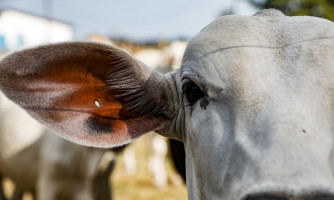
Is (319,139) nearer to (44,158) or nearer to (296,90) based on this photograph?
(296,90)

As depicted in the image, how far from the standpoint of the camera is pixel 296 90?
213 centimetres

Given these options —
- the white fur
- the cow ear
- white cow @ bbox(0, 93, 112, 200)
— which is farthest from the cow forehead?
white cow @ bbox(0, 93, 112, 200)

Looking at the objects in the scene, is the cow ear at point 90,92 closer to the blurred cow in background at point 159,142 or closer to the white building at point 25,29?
the blurred cow in background at point 159,142

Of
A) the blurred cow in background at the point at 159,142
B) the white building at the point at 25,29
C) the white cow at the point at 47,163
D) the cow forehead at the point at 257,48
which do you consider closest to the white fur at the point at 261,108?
the cow forehead at the point at 257,48

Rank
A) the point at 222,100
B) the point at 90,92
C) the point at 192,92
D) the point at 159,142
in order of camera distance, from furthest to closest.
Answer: the point at 159,142 → the point at 90,92 → the point at 192,92 → the point at 222,100

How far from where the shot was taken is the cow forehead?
223 cm

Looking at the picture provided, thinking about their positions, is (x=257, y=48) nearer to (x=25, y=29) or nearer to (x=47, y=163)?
(x=47, y=163)

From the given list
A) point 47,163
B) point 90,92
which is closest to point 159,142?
point 47,163

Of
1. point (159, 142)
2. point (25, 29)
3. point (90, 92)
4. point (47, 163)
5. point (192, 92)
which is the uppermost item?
point (192, 92)

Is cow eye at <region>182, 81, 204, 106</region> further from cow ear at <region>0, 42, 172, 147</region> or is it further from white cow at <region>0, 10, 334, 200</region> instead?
cow ear at <region>0, 42, 172, 147</region>

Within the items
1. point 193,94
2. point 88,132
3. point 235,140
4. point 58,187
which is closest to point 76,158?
point 58,187

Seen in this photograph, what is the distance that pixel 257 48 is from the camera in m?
2.30

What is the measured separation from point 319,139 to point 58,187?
452cm

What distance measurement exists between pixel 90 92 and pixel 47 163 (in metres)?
3.49
